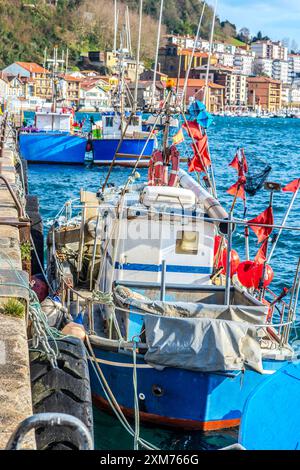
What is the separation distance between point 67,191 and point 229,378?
1089 inches

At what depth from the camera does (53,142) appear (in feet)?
156

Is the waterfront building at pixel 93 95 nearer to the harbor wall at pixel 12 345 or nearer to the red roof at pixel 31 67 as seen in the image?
the red roof at pixel 31 67

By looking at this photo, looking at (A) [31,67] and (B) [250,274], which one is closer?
(B) [250,274]

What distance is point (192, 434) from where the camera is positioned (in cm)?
970

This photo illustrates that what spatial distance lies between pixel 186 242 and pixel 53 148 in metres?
37.4

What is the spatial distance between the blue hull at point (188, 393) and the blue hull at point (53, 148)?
1496 inches

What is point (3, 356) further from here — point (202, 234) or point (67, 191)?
point (67, 191)

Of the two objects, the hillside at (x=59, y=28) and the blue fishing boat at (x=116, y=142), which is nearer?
the blue fishing boat at (x=116, y=142)

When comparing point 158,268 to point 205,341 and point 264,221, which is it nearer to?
point 264,221

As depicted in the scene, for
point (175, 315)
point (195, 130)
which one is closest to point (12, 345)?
point (175, 315)

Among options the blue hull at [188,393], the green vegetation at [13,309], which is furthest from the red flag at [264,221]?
the green vegetation at [13,309]

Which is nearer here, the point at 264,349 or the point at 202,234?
the point at 264,349

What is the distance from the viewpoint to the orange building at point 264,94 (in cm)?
19562

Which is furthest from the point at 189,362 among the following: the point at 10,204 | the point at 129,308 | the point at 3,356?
the point at 10,204
